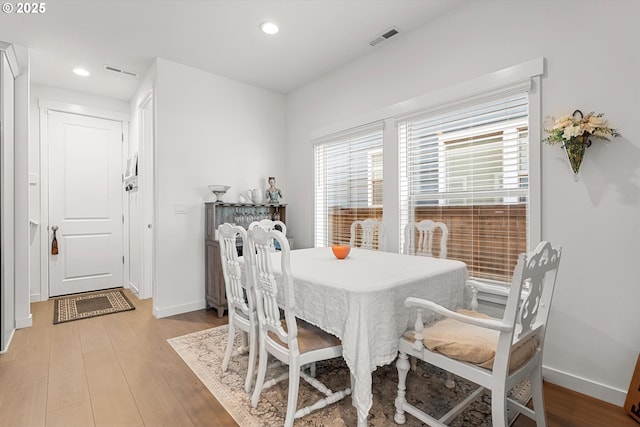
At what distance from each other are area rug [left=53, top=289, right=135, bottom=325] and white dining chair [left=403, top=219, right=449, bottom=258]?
3290 millimetres

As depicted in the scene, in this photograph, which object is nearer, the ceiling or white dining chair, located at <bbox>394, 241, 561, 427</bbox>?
white dining chair, located at <bbox>394, 241, 561, 427</bbox>

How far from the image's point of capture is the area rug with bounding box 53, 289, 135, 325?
348 cm

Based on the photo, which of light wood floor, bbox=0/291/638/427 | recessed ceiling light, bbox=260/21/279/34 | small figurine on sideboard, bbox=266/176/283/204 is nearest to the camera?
light wood floor, bbox=0/291/638/427

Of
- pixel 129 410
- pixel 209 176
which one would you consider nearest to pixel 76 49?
pixel 209 176

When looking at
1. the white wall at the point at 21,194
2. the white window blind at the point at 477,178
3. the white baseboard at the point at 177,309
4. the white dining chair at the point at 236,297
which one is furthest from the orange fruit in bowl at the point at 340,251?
the white wall at the point at 21,194

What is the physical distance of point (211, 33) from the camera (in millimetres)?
2975

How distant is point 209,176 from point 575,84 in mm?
3521

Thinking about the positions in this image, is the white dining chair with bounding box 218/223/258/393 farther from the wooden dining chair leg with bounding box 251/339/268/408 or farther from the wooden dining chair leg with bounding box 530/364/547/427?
the wooden dining chair leg with bounding box 530/364/547/427

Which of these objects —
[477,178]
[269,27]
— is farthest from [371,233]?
[269,27]

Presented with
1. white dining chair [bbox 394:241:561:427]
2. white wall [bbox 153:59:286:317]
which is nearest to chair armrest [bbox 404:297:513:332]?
white dining chair [bbox 394:241:561:427]

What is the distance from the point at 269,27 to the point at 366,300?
8.67ft

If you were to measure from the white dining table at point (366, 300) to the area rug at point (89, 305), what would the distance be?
2.78 metres

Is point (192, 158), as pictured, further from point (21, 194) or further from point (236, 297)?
point (236, 297)

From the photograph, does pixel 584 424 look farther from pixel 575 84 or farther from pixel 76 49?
pixel 76 49
